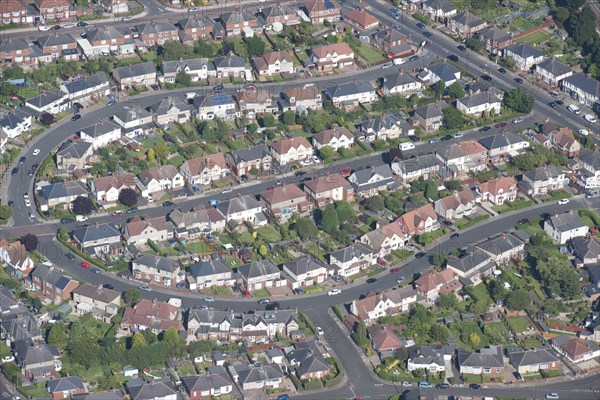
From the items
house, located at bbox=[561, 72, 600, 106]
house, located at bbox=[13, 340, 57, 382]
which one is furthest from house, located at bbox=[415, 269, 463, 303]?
house, located at bbox=[561, 72, 600, 106]

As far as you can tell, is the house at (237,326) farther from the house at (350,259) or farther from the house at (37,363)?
the house at (37,363)

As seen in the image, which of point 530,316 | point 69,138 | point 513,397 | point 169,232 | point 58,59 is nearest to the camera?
point 513,397

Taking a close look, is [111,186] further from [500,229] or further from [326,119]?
[500,229]

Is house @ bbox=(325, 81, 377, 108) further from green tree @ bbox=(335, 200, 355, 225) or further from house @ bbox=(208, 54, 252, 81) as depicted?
green tree @ bbox=(335, 200, 355, 225)

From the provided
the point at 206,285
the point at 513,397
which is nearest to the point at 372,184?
the point at 206,285

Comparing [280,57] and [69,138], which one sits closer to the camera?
[69,138]

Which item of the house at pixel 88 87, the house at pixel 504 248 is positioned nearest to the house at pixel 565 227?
the house at pixel 504 248
